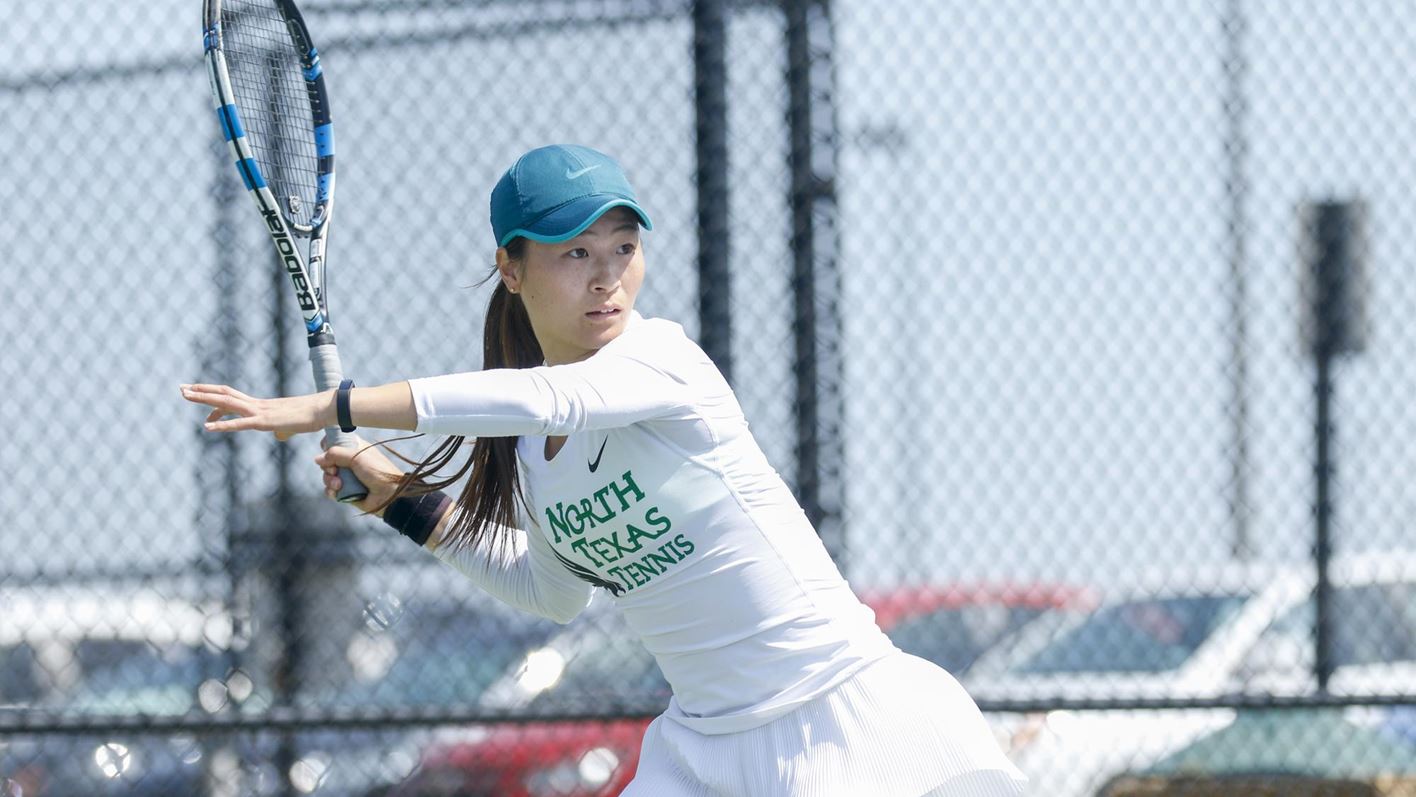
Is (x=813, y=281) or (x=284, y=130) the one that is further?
(x=813, y=281)

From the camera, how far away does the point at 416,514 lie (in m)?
2.96

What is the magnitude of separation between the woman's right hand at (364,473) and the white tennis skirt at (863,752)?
0.66 m

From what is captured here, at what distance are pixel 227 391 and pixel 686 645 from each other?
751mm

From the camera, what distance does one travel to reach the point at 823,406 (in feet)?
14.1

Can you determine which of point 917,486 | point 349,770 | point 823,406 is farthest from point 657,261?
point 349,770

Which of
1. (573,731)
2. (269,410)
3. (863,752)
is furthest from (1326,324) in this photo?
(269,410)

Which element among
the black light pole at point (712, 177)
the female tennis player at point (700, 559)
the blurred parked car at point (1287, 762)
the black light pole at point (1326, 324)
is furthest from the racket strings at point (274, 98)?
the blurred parked car at point (1287, 762)

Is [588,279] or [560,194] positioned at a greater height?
[560,194]

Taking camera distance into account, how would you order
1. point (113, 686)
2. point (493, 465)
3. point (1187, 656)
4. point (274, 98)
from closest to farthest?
point (493, 465)
point (274, 98)
point (113, 686)
point (1187, 656)

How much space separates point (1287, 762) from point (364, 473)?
9.30 feet

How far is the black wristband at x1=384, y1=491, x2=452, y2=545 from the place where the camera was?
9.70 feet

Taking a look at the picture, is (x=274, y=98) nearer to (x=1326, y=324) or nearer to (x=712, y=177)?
(x=712, y=177)

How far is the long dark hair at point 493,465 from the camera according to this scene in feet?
9.37

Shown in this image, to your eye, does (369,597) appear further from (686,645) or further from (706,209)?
(686,645)
